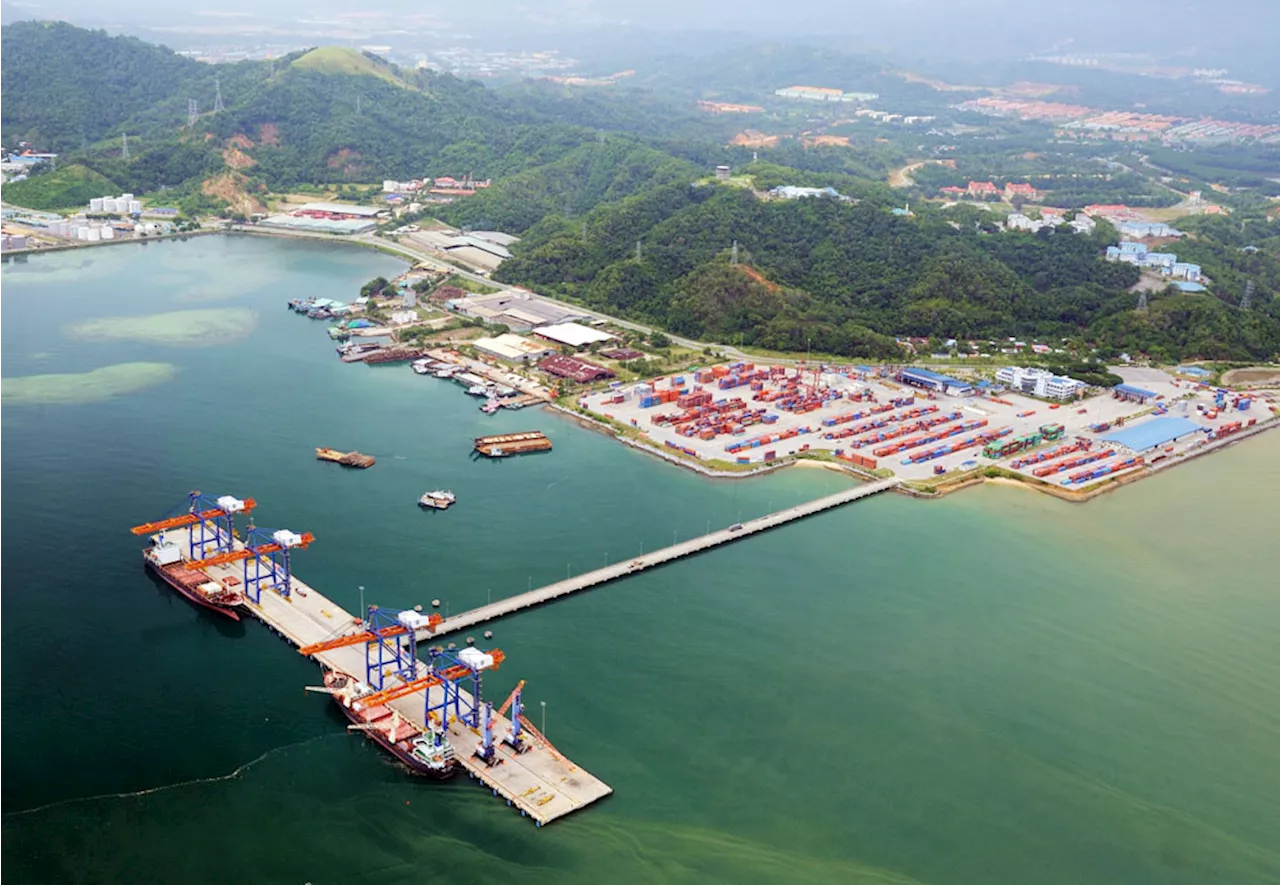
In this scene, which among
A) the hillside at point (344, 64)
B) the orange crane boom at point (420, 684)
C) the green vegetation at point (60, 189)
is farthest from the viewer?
the hillside at point (344, 64)

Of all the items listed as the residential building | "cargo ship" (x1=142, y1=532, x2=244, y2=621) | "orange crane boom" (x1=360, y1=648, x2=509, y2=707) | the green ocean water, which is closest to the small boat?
the green ocean water

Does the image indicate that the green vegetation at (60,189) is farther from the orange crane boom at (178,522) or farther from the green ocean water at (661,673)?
the orange crane boom at (178,522)

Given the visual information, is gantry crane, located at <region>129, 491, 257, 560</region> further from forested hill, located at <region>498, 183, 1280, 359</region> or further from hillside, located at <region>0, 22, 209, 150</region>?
Result: hillside, located at <region>0, 22, 209, 150</region>

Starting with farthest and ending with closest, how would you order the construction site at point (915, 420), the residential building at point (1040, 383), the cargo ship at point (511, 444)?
the residential building at point (1040, 383) → the construction site at point (915, 420) → the cargo ship at point (511, 444)

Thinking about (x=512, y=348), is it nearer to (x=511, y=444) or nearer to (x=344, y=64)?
(x=511, y=444)

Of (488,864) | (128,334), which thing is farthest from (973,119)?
(488,864)

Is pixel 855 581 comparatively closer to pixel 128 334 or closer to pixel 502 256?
pixel 128 334

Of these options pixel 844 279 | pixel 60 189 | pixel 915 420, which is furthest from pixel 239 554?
pixel 60 189

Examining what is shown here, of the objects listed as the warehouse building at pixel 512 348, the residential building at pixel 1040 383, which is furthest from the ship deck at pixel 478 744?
the residential building at pixel 1040 383
